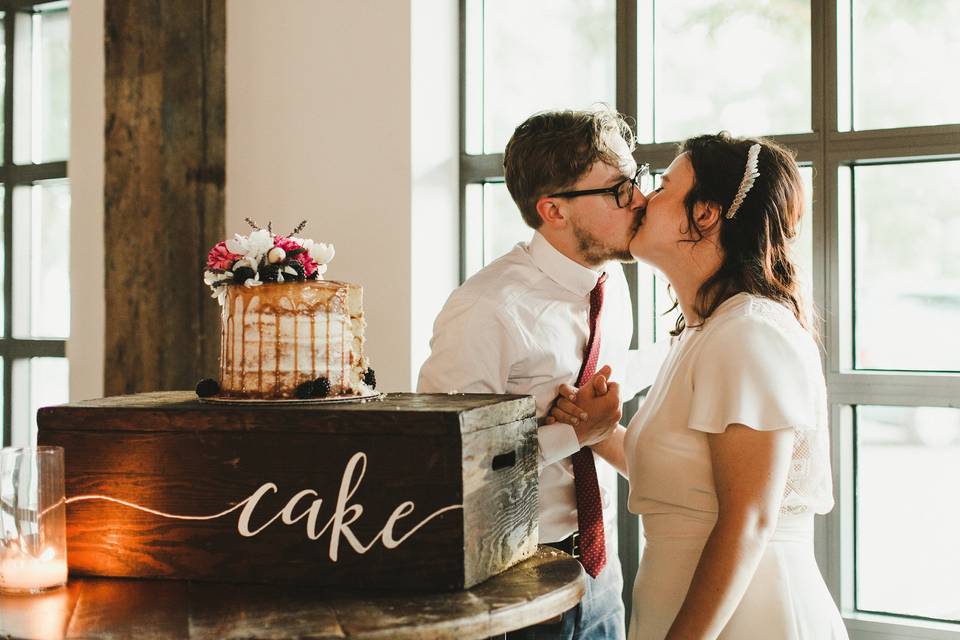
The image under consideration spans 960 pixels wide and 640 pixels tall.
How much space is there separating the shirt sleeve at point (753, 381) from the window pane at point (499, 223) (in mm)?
1404

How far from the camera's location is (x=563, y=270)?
2027mm

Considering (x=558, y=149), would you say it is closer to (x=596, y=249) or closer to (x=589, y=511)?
(x=596, y=249)

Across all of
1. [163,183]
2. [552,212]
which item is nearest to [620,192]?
[552,212]

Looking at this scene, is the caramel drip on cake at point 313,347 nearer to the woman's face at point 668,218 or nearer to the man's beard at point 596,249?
the woman's face at point 668,218

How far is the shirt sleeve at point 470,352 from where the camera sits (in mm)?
1883

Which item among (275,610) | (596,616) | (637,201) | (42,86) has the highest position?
(42,86)

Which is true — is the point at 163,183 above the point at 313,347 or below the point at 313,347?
above

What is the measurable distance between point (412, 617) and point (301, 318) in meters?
0.45

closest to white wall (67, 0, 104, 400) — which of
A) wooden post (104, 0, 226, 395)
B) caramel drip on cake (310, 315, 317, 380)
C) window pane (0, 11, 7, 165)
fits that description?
wooden post (104, 0, 226, 395)

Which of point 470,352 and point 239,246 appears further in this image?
point 470,352

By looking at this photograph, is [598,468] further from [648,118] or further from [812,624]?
[648,118]

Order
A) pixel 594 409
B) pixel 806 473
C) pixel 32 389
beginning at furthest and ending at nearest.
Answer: pixel 32 389, pixel 594 409, pixel 806 473

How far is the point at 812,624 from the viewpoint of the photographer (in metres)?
1.52

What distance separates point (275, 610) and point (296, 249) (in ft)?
1.65
